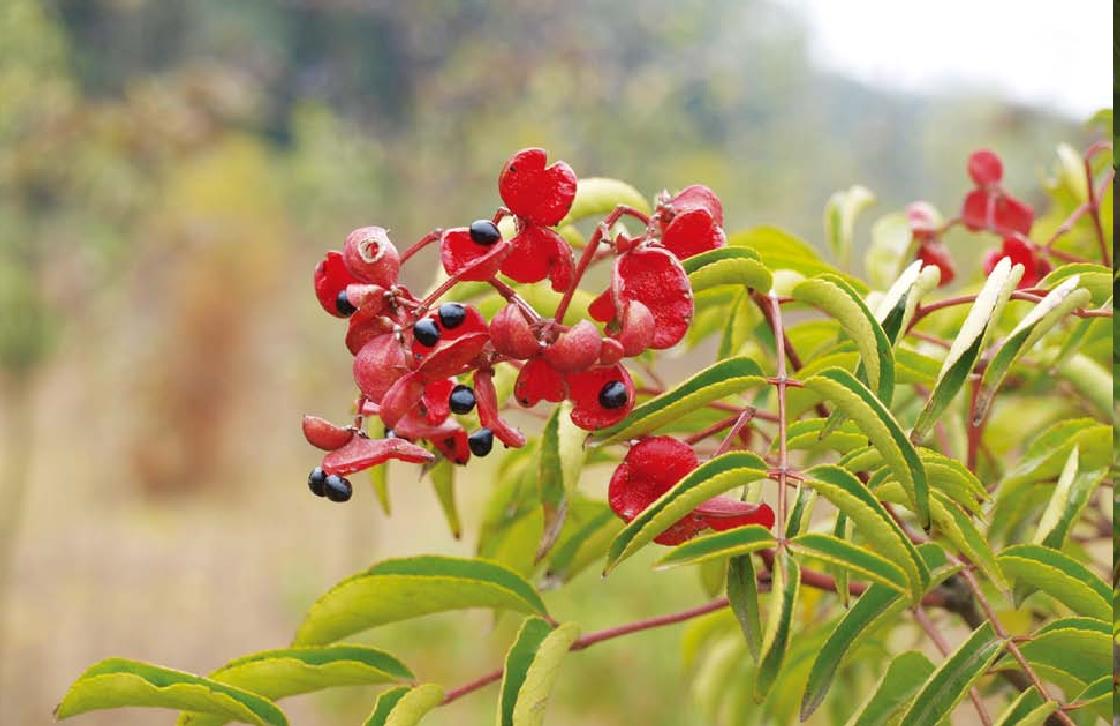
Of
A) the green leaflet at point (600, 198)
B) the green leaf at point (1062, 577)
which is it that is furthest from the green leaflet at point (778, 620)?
the green leaflet at point (600, 198)

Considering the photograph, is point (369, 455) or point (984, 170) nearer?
point (369, 455)

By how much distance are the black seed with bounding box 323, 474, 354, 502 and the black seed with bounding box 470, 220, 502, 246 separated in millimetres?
92

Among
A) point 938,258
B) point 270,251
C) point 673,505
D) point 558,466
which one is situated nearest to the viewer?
point 673,505

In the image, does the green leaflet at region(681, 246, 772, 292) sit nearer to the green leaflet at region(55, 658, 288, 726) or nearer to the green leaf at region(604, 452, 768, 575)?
the green leaf at region(604, 452, 768, 575)

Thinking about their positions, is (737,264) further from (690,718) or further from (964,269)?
(964,269)

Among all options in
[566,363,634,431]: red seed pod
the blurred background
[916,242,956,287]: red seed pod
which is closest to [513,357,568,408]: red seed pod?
[566,363,634,431]: red seed pod

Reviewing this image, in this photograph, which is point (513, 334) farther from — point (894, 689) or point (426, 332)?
point (894, 689)

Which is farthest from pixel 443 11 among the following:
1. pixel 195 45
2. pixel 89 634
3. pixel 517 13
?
pixel 195 45

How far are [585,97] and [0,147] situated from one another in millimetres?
2161

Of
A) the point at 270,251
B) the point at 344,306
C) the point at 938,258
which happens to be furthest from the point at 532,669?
the point at 270,251

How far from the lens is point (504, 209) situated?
38cm

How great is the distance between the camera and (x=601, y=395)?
0.36 meters

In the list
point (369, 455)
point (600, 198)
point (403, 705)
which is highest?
point (600, 198)

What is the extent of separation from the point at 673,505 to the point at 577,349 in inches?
2.2
